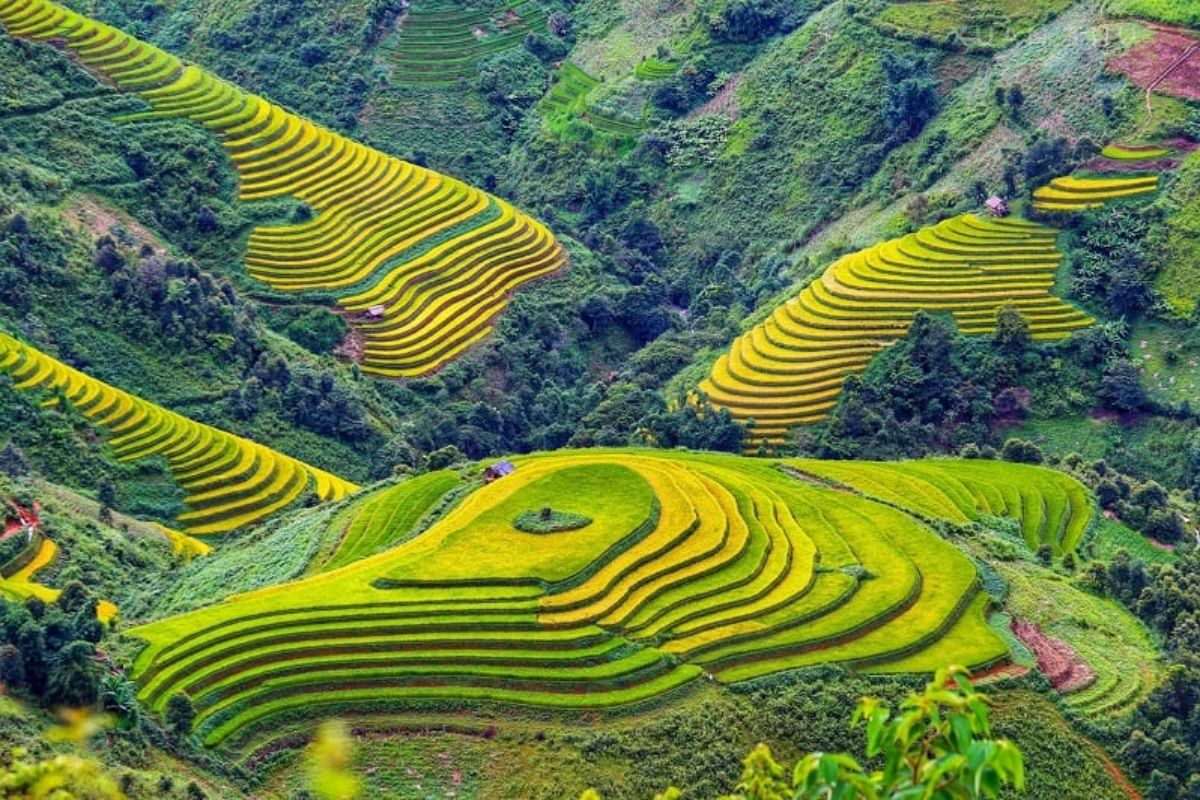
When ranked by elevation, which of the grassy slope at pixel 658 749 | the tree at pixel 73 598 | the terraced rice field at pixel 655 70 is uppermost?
the terraced rice field at pixel 655 70

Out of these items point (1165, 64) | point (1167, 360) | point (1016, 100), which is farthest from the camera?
point (1016, 100)

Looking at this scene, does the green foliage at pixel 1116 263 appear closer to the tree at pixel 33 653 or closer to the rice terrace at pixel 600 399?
the rice terrace at pixel 600 399

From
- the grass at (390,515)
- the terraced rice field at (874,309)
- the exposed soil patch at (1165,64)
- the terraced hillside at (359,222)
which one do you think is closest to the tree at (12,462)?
the grass at (390,515)

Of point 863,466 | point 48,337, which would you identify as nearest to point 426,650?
point 863,466

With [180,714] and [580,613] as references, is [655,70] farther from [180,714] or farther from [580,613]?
[180,714]

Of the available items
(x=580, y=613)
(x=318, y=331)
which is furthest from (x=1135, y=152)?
(x=580, y=613)

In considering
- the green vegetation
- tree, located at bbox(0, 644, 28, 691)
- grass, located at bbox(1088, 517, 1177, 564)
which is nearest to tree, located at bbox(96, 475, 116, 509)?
the green vegetation

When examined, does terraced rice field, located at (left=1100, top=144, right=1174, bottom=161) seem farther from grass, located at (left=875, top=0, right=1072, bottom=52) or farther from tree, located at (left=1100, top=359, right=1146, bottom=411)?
grass, located at (left=875, top=0, right=1072, bottom=52)
